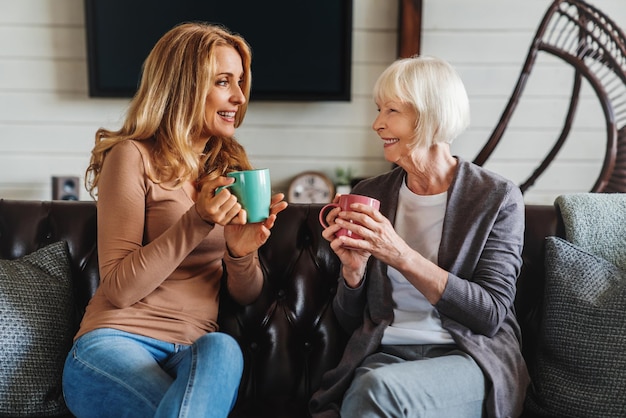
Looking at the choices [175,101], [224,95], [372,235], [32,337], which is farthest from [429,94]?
[32,337]

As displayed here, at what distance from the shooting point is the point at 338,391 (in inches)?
52.4

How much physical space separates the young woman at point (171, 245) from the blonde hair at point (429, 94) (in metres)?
0.38

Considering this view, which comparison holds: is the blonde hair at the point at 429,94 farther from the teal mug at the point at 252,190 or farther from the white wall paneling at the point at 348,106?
the white wall paneling at the point at 348,106

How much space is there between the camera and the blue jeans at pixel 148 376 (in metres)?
1.10

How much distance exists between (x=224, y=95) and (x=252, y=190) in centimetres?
38

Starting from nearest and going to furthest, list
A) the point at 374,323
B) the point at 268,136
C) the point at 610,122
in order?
the point at 374,323 → the point at 610,122 → the point at 268,136

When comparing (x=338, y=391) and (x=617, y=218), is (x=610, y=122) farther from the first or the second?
(x=338, y=391)

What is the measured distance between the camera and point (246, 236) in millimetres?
1381

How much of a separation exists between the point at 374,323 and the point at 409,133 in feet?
1.49

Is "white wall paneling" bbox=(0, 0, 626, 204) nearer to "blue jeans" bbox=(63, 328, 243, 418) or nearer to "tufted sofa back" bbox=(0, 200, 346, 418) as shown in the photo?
"tufted sofa back" bbox=(0, 200, 346, 418)

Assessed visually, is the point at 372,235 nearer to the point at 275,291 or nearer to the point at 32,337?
the point at 275,291

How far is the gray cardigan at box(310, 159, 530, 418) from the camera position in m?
1.27

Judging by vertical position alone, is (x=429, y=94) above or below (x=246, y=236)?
above

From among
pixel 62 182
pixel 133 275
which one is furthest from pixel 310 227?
pixel 62 182
